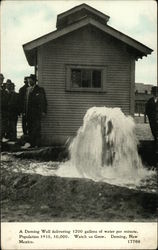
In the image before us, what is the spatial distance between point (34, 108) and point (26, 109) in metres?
0.17

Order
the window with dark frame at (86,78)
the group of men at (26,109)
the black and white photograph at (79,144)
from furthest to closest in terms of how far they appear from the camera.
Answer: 1. the window with dark frame at (86,78)
2. the group of men at (26,109)
3. the black and white photograph at (79,144)

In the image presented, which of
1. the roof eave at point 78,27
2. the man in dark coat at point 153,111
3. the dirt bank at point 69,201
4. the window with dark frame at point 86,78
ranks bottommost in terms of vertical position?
the dirt bank at point 69,201

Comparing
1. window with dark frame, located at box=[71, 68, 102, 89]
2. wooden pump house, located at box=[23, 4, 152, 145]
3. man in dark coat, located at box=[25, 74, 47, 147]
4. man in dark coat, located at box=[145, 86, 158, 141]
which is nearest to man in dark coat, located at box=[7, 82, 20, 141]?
man in dark coat, located at box=[25, 74, 47, 147]

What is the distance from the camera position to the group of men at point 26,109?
7.90m

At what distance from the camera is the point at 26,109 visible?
26.8 feet

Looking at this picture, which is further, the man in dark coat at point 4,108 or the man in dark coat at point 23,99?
the man in dark coat at point 23,99

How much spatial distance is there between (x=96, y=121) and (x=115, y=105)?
199cm

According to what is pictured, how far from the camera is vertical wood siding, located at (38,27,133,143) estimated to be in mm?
8680

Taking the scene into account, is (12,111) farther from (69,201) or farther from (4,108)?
(69,201)

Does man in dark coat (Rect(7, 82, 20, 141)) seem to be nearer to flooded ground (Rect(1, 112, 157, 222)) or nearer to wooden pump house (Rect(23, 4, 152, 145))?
wooden pump house (Rect(23, 4, 152, 145))

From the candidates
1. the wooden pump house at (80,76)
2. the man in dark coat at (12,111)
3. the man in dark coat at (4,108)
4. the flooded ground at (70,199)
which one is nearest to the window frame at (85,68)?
the wooden pump house at (80,76)

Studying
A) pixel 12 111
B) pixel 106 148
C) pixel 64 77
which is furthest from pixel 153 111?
pixel 12 111

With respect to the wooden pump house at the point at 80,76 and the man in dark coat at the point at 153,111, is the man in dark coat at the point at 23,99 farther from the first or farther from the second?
the man in dark coat at the point at 153,111

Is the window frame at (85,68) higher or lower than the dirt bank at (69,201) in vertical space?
higher
